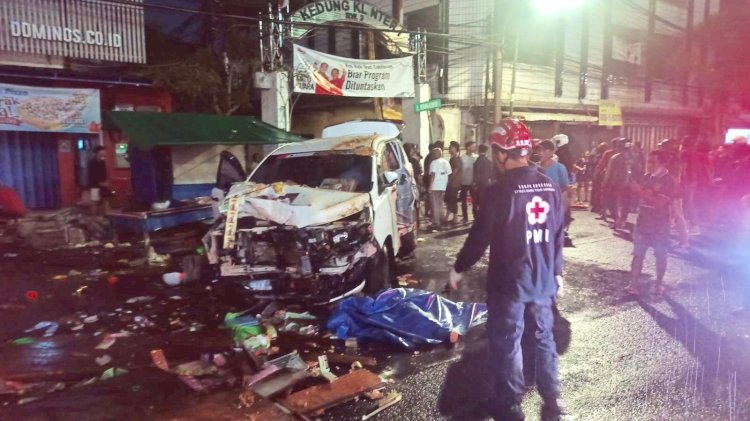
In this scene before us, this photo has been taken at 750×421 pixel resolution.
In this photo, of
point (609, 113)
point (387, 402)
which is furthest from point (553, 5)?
point (387, 402)

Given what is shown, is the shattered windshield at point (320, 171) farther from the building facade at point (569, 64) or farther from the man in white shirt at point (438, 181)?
the building facade at point (569, 64)

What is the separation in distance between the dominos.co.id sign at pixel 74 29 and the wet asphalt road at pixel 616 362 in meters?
6.82

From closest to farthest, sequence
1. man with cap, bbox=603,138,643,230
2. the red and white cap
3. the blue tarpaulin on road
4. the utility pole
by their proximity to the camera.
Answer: the red and white cap → the blue tarpaulin on road → man with cap, bbox=603,138,643,230 → the utility pole

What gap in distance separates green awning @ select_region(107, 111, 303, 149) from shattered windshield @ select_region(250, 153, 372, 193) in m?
3.62

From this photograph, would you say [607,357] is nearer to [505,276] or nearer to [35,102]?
[505,276]

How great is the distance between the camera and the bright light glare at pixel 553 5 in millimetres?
17391

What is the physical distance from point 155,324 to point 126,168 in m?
9.43

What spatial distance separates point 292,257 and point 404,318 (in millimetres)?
1425

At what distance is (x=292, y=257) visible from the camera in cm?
564

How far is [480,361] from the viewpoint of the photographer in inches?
183

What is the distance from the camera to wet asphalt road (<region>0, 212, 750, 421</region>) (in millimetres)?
3781

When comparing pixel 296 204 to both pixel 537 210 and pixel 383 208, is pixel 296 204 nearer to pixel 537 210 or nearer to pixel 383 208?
pixel 383 208

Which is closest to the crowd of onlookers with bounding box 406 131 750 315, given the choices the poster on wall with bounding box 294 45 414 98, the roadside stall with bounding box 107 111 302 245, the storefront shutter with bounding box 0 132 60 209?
the poster on wall with bounding box 294 45 414 98

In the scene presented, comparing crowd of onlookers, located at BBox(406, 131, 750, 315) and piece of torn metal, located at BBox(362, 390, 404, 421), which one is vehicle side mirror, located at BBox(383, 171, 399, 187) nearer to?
piece of torn metal, located at BBox(362, 390, 404, 421)
